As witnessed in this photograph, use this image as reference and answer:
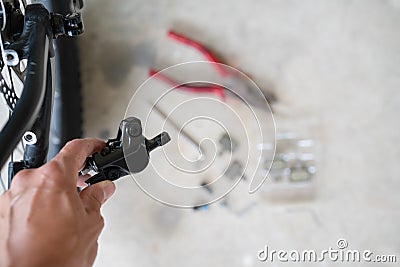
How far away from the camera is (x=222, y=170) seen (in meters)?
0.96

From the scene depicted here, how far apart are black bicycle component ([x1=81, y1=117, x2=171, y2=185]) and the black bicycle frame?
0.06 m

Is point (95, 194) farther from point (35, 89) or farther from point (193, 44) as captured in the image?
point (193, 44)

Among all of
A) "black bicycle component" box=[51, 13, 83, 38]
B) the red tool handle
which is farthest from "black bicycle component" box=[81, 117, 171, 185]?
the red tool handle

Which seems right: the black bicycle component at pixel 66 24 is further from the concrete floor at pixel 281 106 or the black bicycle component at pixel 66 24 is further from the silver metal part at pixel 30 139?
the concrete floor at pixel 281 106

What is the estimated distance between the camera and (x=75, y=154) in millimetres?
543

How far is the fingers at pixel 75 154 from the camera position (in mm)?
520

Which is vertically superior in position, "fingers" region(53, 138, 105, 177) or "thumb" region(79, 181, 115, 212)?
"fingers" region(53, 138, 105, 177)

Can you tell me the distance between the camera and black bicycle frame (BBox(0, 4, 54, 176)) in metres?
0.53

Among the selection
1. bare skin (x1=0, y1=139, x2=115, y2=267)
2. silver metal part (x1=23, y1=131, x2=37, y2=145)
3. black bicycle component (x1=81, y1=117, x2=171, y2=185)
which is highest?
silver metal part (x1=23, y1=131, x2=37, y2=145)

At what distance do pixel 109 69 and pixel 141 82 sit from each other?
0.07m

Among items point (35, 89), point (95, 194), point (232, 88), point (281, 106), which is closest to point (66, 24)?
point (35, 89)

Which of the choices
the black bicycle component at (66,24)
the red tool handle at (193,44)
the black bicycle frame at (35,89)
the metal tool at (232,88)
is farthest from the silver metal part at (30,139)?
the red tool handle at (193,44)

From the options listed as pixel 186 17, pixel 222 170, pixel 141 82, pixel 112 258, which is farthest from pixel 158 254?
pixel 186 17

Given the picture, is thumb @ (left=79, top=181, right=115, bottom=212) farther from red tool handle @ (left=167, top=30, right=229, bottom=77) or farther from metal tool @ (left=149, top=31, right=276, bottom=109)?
red tool handle @ (left=167, top=30, right=229, bottom=77)
